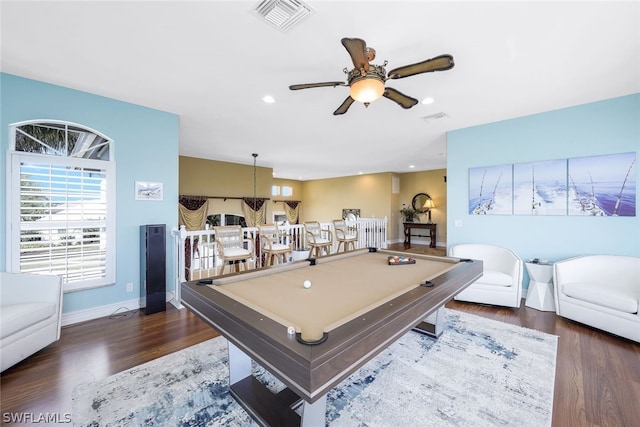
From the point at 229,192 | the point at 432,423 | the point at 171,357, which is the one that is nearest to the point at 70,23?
the point at 171,357

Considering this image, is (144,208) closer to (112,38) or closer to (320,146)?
(112,38)

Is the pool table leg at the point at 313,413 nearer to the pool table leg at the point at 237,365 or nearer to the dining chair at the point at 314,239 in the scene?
Answer: the pool table leg at the point at 237,365

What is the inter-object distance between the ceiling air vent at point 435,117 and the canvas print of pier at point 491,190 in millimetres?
1094

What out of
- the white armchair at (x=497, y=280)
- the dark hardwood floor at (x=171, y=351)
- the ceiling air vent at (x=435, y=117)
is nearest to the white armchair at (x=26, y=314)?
the dark hardwood floor at (x=171, y=351)

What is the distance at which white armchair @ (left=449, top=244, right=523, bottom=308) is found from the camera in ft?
11.3

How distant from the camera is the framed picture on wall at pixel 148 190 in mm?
3557

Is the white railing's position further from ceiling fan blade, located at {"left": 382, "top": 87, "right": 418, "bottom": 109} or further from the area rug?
ceiling fan blade, located at {"left": 382, "top": 87, "right": 418, "bottom": 109}

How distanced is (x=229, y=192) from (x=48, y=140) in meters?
5.18

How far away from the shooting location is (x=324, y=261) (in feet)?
9.10

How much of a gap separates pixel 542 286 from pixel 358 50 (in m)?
3.85

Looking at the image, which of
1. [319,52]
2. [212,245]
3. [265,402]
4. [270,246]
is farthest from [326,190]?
[265,402]

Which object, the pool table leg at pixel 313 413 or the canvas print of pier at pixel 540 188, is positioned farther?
the canvas print of pier at pixel 540 188

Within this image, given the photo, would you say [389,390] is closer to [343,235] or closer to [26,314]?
[26,314]

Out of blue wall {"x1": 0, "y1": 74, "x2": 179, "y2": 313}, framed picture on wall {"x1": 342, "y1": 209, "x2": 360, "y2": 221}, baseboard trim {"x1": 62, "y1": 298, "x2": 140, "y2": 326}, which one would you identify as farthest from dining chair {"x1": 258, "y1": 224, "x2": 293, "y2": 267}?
framed picture on wall {"x1": 342, "y1": 209, "x2": 360, "y2": 221}
